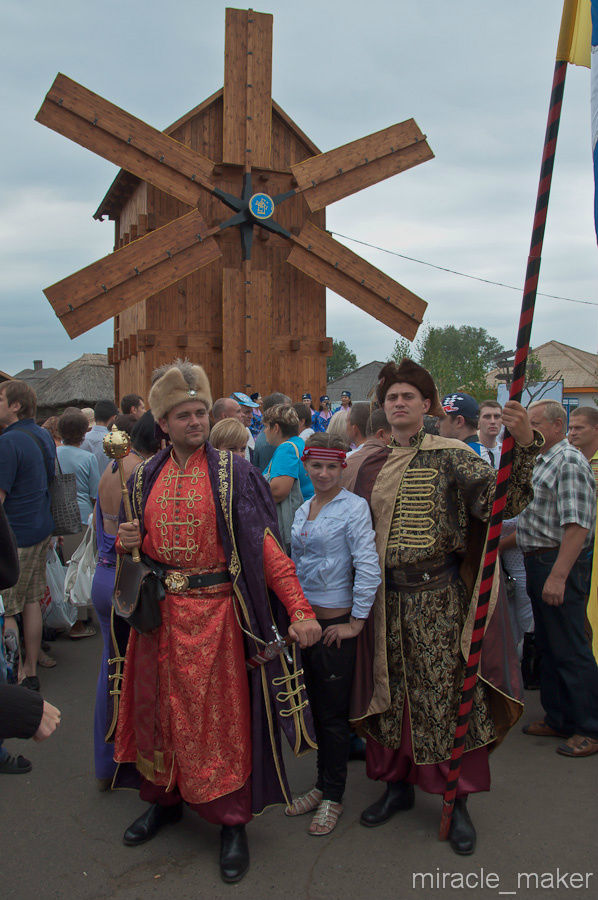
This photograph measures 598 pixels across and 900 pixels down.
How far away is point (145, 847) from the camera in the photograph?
3.04 meters

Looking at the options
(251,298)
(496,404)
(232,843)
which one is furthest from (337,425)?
(251,298)

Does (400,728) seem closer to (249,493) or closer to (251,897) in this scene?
(251,897)

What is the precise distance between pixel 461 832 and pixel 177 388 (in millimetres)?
2210

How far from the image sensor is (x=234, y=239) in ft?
44.4

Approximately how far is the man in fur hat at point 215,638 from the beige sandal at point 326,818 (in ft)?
0.99

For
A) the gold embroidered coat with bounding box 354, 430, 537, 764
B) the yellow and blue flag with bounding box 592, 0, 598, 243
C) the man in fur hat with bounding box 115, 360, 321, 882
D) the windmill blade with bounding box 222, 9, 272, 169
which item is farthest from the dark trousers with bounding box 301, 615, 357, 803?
the windmill blade with bounding box 222, 9, 272, 169

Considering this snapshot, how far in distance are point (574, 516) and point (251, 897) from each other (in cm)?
239

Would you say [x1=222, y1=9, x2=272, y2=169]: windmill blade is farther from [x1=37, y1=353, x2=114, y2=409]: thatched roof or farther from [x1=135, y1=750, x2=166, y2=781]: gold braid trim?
[x1=37, y1=353, x2=114, y2=409]: thatched roof

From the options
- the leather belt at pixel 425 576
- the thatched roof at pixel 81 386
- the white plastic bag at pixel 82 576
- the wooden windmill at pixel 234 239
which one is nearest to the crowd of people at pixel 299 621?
the leather belt at pixel 425 576

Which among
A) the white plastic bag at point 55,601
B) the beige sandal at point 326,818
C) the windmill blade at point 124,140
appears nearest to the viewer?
the beige sandal at point 326,818

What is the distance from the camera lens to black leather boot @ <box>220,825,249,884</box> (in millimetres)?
2781

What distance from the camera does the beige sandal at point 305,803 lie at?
10.8 ft

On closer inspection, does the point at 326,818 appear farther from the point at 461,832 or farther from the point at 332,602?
the point at 332,602

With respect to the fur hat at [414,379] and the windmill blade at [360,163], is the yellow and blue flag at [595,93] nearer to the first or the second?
the fur hat at [414,379]
